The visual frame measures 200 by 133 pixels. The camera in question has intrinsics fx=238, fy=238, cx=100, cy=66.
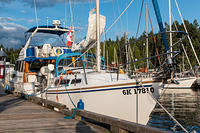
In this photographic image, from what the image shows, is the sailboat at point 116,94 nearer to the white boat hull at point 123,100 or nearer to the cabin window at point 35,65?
the white boat hull at point 123,100

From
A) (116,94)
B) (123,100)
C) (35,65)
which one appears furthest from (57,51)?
(123,100)

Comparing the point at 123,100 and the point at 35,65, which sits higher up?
the point at 35,65

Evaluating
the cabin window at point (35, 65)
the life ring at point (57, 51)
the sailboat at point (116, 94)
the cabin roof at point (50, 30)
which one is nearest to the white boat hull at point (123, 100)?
the sailboat at point (116, 94)

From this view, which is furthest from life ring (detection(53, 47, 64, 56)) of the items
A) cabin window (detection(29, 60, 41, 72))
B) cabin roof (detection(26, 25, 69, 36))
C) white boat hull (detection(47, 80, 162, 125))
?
white boat hull (detection(47, 80, 162, 125))

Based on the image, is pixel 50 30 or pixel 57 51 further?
pixel 50 30

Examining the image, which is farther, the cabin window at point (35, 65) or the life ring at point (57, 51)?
the cabin window at point (35, 65)

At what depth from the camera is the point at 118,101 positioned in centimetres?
857

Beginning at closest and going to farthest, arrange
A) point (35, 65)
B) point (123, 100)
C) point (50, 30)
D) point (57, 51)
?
point (123, 100) → point (57, 51) → point (35, 65) → point (50, 30)

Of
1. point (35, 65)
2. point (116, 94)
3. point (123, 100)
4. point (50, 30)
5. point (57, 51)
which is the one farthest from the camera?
point (50, 30)

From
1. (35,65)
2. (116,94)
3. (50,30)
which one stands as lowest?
(116,94)

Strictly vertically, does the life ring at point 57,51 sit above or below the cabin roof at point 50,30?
below

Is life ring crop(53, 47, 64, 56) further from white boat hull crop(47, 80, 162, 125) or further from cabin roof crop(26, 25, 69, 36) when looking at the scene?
white boat hull crop(47, 80, 162, 125)

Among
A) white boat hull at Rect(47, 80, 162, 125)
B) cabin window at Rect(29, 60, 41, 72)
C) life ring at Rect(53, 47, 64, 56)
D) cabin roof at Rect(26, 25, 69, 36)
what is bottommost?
white boat hull at Rect(47, 80, 162, 125)

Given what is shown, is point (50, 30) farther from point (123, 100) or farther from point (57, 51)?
point (123, 100)
